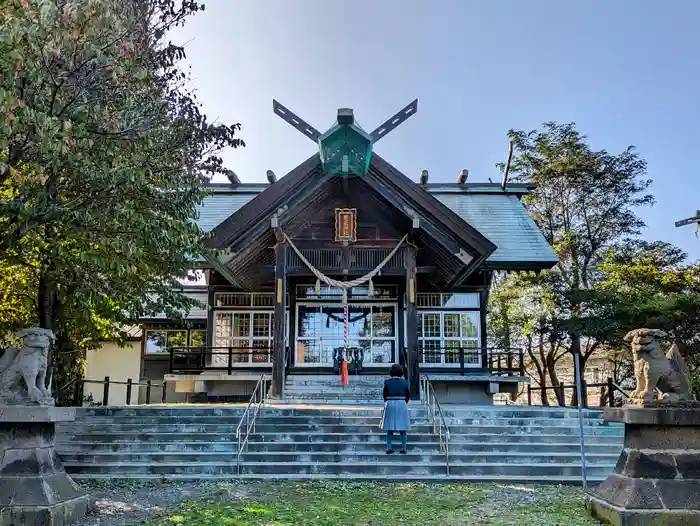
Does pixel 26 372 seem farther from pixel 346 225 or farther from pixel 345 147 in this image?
pixel 346 225

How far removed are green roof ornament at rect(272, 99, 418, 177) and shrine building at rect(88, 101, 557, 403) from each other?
31mm

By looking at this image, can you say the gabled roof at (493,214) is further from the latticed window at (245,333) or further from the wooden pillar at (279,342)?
the wooden pillar at (279,342)

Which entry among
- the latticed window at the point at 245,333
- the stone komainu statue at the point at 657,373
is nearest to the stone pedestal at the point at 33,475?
the stone komainu statue at the point at 657,373

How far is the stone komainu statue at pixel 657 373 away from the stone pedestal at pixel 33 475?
6096 millimetres

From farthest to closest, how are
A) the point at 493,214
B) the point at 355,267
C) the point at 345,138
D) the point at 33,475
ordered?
the point at 493,214
the point at 355,267
the point at 345,138
the point at 33,475

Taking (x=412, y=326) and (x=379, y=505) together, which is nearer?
(x=379, y=505)

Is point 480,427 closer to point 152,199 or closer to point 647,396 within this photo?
point 647,396

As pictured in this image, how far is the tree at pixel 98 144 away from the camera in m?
5.71

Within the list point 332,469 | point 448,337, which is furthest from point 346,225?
point 332,469

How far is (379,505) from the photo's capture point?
22.4 ft

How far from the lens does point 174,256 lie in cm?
924

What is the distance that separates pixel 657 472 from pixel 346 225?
9671mm

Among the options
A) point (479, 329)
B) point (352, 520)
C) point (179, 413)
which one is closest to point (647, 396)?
point (352, 520)

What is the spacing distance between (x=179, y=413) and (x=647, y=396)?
804 centimetres
